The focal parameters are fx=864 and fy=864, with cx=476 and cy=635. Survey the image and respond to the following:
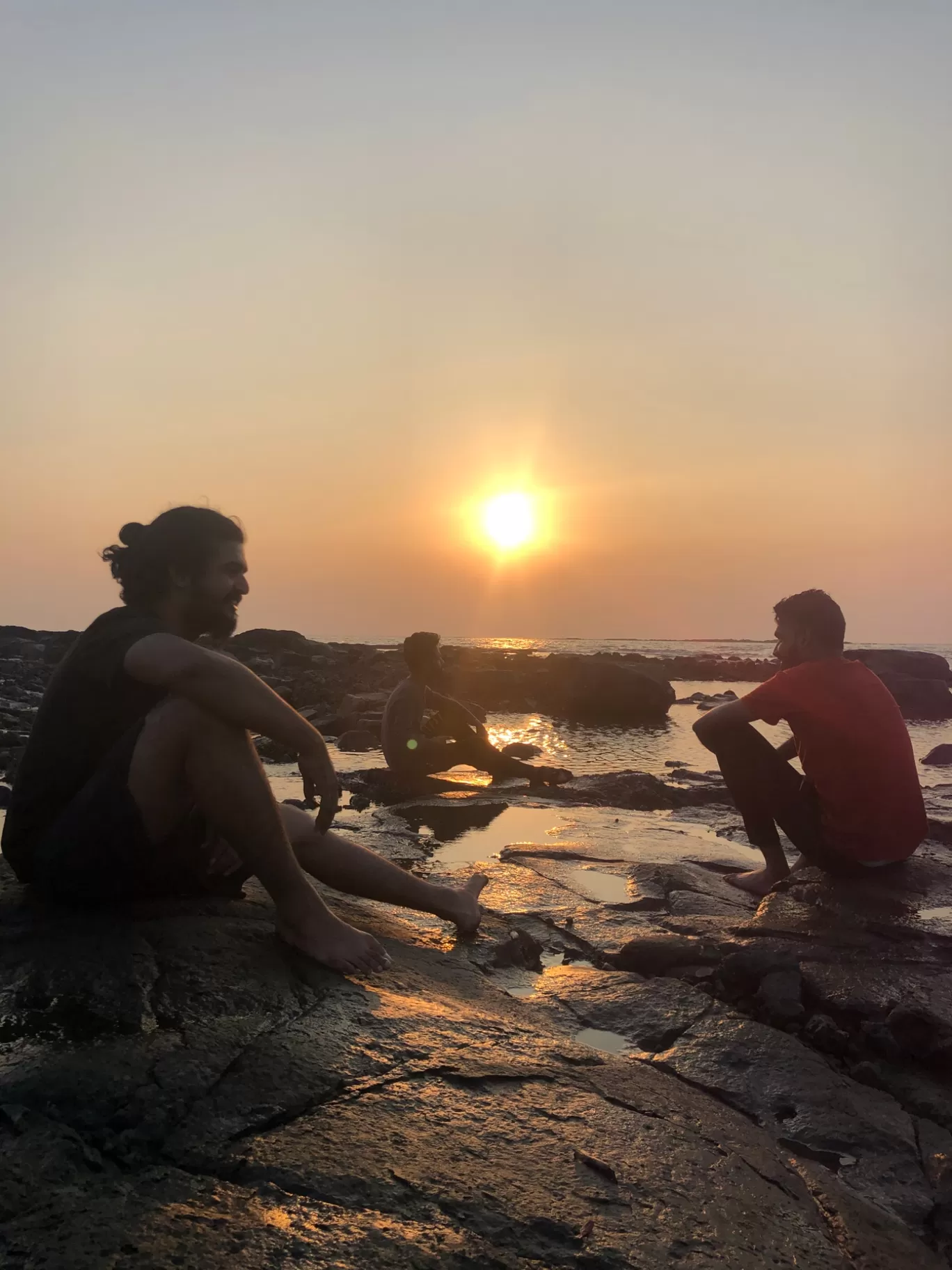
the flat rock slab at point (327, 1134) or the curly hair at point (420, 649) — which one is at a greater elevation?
the curly hair at point (420, 649)

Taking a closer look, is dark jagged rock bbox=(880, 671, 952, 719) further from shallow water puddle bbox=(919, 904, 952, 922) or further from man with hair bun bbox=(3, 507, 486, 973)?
man with hair bun bbox=(3, 507, 486, 973)

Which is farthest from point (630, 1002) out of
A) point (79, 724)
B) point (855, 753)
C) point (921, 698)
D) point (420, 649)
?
point (921, 698)

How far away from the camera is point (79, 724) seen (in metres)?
2.72

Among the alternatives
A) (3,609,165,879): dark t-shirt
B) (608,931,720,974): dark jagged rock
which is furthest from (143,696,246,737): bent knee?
(608,931,720,974): dark jagged rock

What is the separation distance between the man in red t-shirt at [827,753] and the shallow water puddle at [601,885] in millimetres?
872

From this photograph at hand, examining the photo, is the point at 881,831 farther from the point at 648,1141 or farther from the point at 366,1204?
the point at 366,1204

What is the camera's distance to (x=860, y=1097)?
8.82 feet

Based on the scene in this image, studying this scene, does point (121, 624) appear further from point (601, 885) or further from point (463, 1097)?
point (601, 885)

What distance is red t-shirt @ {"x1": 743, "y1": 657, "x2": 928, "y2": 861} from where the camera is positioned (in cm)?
444

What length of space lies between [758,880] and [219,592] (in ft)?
12.0

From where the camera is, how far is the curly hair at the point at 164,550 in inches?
117

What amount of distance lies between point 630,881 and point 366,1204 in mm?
3805

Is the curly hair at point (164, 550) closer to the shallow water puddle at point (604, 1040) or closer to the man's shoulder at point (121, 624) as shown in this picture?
the man's shoulder at point (121, 624)

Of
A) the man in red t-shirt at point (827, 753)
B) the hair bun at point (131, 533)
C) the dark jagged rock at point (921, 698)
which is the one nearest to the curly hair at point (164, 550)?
the hair bun at point (131, 533)
